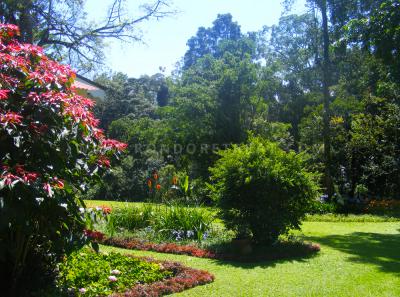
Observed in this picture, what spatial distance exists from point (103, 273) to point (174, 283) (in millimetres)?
1010

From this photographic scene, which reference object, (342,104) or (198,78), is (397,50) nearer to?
(342,104)

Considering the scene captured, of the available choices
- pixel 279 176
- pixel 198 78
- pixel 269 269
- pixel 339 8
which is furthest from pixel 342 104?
Result: pixel 269 269

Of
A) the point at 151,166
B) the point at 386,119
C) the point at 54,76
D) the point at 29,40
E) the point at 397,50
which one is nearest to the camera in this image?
the point at 54,76

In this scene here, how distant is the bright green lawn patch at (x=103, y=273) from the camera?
5.71 metres

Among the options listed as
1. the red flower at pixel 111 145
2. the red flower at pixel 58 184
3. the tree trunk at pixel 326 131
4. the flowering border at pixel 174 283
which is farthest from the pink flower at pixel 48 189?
the tree trunk at pixel 326 131

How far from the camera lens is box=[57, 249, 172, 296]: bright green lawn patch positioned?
5707mm

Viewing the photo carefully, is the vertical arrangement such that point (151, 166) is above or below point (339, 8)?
below

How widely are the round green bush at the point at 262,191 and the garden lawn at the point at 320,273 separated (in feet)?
3.20

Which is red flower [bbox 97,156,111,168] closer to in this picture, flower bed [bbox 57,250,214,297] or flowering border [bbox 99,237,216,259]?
flower bed [bbox 57,250,214,297]

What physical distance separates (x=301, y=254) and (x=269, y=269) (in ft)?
4.72

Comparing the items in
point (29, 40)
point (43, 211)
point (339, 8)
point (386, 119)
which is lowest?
point (43, 211)

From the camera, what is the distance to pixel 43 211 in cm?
468

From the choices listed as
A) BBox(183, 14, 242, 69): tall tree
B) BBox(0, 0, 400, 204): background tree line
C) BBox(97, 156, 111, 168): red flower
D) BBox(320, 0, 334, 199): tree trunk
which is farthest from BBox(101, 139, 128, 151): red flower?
BBox(183, 14, 242, 69): tall tree

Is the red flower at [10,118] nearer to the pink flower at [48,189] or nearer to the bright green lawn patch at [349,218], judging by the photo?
the pink flower at [48,189]
